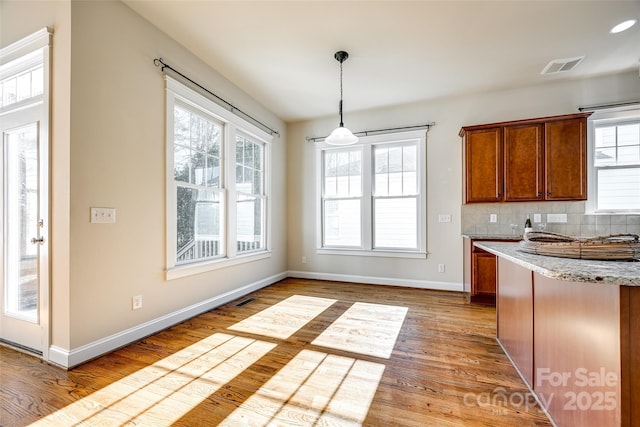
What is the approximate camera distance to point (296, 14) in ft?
8.13

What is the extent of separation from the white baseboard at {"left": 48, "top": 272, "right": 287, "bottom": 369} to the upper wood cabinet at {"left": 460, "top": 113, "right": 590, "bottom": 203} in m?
3.65

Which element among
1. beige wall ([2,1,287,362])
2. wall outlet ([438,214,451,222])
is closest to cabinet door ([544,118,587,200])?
wall outlet ([438,214,451,222])

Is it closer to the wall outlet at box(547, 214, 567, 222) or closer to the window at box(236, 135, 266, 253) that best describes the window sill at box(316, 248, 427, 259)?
the window at box(236, 135, 266, 253)

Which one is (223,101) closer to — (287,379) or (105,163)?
(105,163)

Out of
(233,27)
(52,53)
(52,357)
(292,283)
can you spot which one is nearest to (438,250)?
(292,283)

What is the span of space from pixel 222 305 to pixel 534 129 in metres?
4.54

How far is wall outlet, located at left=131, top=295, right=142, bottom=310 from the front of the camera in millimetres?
2437

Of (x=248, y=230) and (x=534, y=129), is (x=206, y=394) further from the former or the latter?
(x=534, y=129)

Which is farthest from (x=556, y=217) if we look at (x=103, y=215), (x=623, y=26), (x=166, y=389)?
(x=103, y=215)

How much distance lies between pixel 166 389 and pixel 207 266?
62.3 inches

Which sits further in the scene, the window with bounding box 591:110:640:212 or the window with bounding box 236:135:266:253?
the window with bounding box 236:135:266:253

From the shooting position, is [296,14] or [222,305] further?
[222,305]

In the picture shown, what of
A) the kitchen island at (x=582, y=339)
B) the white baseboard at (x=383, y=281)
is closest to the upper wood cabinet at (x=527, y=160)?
the white baseboard at (x=383, y=281)

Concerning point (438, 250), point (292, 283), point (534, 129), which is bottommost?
point (292, 283)
